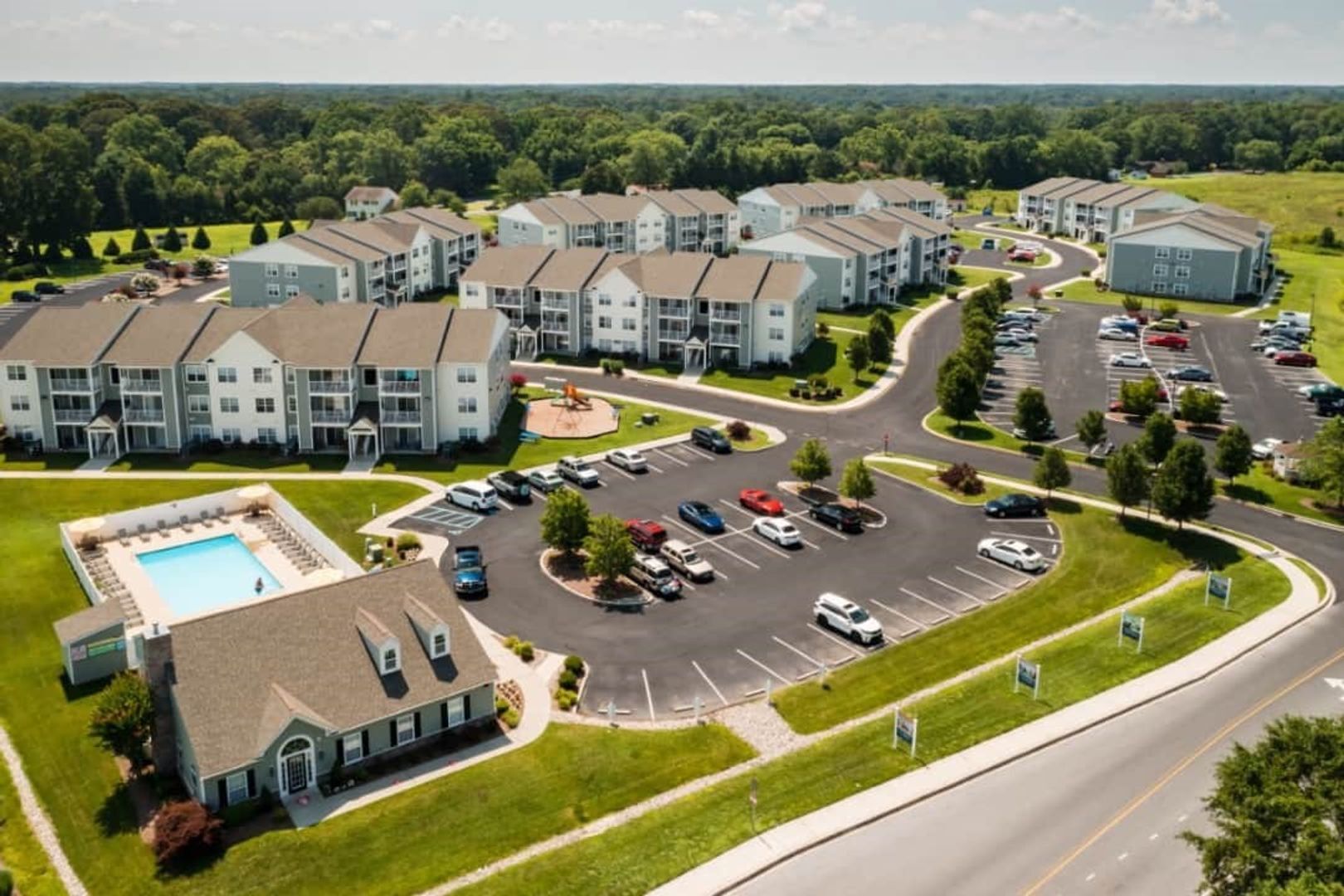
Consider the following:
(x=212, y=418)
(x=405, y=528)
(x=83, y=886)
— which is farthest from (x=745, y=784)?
(x=212, y=418)

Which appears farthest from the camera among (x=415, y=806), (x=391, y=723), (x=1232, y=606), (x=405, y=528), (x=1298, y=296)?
(x=1298, y=296)

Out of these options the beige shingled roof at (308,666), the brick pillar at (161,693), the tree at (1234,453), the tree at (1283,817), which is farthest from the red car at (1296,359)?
the brick pillar at (161,693)

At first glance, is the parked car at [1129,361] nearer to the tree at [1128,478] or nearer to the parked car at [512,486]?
the tree at [1128,478]

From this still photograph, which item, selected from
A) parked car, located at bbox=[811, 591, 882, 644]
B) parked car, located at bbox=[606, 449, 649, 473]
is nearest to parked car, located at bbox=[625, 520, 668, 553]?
parked car, located at bbox=[811, 591, 882, 644]

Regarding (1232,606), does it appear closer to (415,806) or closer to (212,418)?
(415,806)

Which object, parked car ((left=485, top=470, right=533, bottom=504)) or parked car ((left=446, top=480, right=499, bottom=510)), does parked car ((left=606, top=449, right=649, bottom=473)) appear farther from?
parked car ((left=446, top=480, right=499, bottom=510))

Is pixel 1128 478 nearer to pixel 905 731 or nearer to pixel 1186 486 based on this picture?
pixel 1186 486
